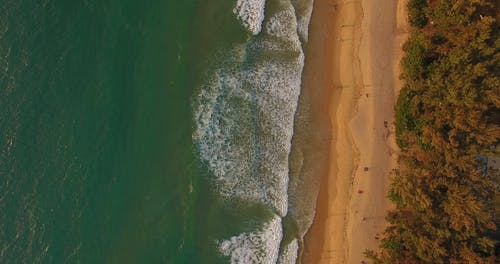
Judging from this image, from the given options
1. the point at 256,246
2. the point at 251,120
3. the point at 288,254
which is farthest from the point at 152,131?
the point at 288,254

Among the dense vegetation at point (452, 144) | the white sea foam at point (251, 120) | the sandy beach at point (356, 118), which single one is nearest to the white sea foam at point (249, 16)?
the white sea foam at point (251, 120)

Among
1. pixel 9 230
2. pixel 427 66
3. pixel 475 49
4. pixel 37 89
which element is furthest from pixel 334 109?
pixel 9 230

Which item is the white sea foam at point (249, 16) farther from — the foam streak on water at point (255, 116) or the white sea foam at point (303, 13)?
the white sea foam at point (303, 13)

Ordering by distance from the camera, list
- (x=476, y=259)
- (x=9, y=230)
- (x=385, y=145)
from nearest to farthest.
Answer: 1. (x=476, y=259)
2. (x=9, y=230)
3. (x=385, y=145)

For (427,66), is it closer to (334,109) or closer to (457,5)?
(457,5)

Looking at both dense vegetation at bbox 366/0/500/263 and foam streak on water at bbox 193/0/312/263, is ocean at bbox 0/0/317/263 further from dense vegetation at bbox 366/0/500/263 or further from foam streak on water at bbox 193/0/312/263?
dense vegetation at bbox 366/0/500/263

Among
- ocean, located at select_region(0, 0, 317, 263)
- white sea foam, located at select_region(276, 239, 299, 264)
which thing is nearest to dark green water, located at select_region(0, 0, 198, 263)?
ocean, located at select_region(0, 0, 317, 263)

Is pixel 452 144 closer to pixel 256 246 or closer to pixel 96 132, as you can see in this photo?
pixel 256 246
